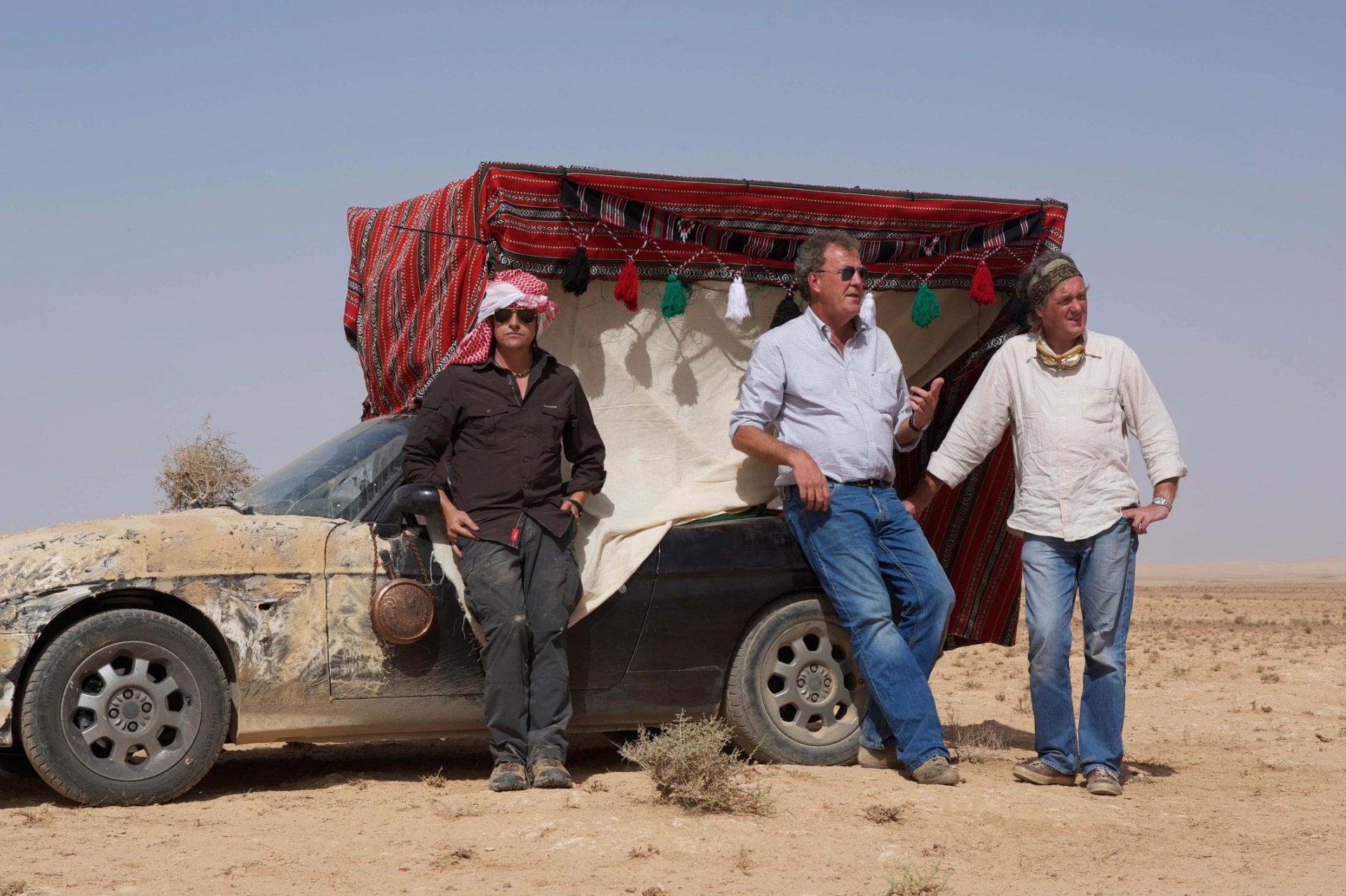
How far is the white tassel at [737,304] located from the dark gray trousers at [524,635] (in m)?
1.54

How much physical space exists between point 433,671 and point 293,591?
26.3 inches

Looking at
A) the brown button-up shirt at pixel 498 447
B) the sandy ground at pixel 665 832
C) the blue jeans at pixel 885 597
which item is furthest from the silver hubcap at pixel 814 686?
the brown button-up shirt at pixel 498 447

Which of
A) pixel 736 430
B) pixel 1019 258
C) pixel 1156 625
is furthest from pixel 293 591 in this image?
pixel 1156 625

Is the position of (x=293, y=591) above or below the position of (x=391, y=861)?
above

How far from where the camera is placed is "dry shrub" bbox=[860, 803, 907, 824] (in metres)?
5.55

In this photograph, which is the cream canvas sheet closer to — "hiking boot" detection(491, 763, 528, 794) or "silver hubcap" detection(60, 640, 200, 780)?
"hiking boot" detection(491, 763, 528, 794)

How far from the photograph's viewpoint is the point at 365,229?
794 cm

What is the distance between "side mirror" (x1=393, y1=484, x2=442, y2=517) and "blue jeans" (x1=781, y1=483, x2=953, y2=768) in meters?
1.71

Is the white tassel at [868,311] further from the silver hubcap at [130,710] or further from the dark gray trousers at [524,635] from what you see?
the silver hubcap at [130,710]

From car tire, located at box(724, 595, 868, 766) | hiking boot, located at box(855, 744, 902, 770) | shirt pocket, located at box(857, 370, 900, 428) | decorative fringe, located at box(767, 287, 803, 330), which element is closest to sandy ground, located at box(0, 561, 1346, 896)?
hiking boot, located at box(855, 744, 902, 770)

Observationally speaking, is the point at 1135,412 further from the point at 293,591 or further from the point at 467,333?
the point at 293,591

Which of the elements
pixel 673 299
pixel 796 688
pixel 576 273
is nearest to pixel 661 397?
pixel 673 299

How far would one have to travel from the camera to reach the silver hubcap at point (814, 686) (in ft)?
21.9

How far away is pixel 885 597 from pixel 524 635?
1.65m
